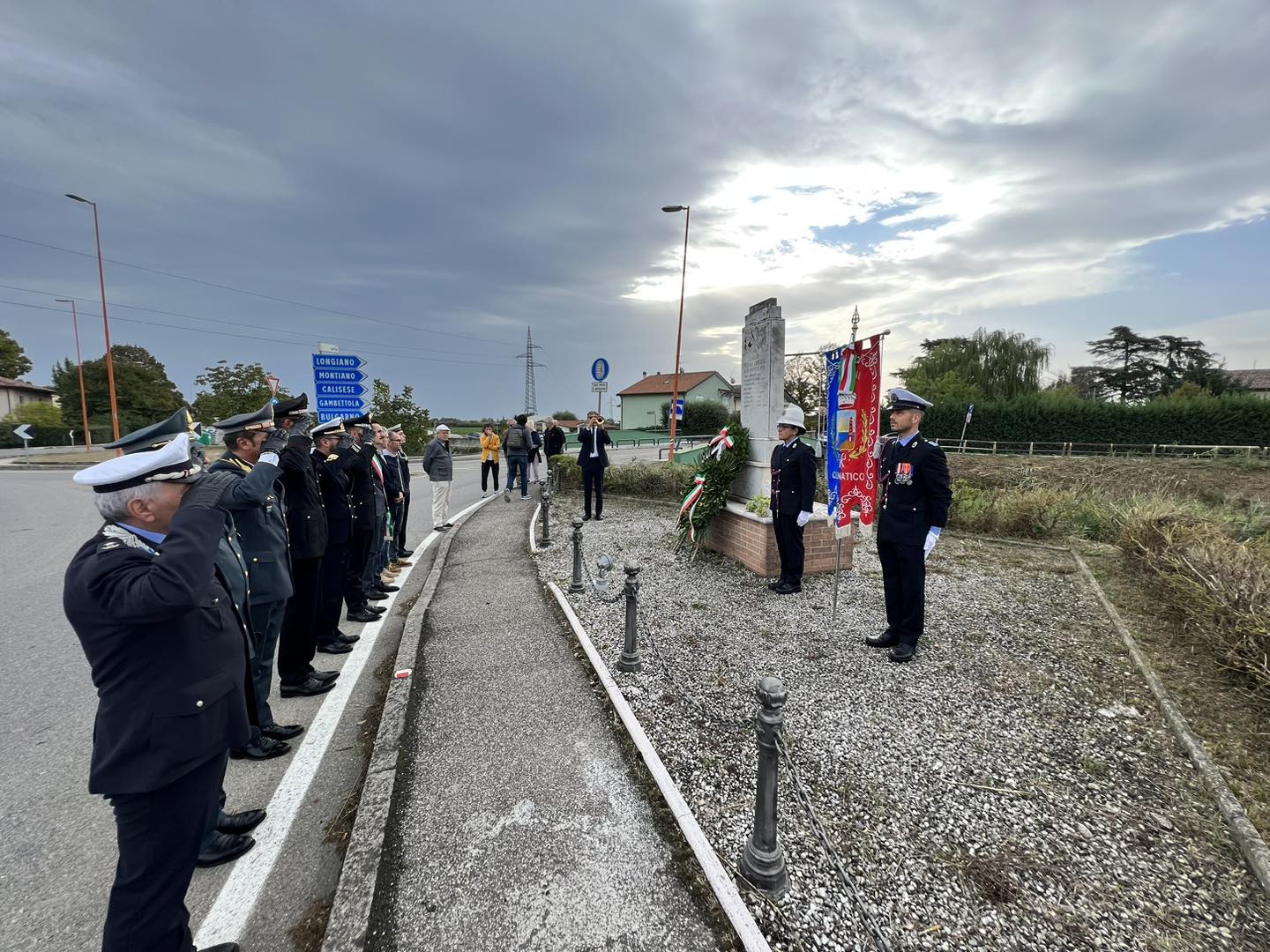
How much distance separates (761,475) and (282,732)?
229 inches

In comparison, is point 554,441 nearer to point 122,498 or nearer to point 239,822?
point 239,822

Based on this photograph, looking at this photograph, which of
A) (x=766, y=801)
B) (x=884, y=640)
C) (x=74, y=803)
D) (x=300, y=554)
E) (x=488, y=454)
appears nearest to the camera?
(x=766, y=801)

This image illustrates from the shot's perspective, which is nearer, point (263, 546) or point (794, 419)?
point (263, 546)

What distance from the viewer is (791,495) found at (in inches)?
238

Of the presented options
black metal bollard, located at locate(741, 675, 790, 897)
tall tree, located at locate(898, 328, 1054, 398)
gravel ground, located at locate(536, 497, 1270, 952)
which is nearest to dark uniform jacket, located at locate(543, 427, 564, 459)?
gravel ground, located at locate(536, 497, 1270, 952)

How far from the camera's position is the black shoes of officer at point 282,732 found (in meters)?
3.41

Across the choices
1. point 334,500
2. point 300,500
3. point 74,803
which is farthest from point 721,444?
point 74,803

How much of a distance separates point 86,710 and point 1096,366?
6709cm

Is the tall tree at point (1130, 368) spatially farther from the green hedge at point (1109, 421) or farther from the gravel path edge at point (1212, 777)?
the gravel path edge at point (1212, 777)

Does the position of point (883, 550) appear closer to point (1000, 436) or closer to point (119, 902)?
point (119, 902)

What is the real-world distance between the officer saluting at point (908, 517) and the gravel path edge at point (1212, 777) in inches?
61.7

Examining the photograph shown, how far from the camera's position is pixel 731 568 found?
7039 millimetres

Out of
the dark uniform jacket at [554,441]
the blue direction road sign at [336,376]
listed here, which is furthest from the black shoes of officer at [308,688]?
the dark uniform jacket at [554,441]

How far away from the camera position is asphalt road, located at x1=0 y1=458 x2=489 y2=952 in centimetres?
220
